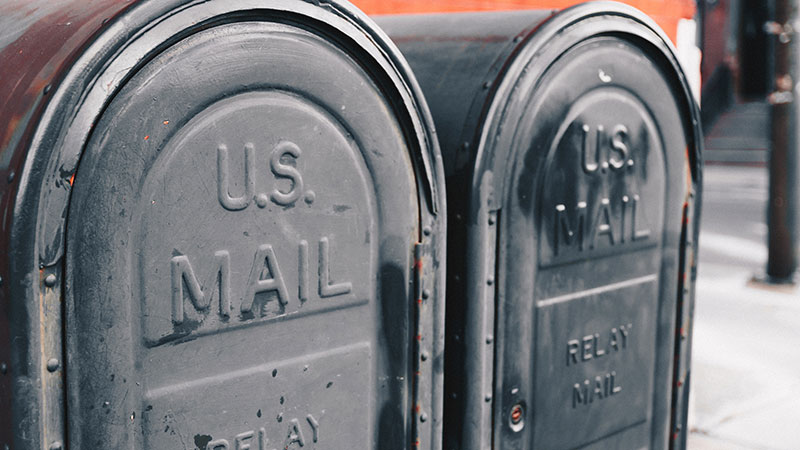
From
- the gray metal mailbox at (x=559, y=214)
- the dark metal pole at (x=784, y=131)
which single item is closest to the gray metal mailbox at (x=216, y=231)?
the gray metal mailbox at (x=559, y=214)

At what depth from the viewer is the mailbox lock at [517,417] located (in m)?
2.14

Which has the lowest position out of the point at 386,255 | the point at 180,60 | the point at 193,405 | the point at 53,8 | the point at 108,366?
the point at 193,405

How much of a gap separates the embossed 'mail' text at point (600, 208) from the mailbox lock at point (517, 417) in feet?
1.33

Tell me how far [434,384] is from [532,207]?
50 cm

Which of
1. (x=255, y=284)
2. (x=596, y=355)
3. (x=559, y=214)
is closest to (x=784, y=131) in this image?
(x=596, y=355)

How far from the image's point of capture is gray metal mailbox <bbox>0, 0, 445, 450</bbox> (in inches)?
51.0

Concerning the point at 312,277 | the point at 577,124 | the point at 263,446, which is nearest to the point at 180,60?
the point at 312,277

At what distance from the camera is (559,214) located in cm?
212

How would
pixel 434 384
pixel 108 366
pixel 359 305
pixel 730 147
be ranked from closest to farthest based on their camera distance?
pixel 108 366 < pixel 359 305 < pixel 434 384 < pixel 730 147

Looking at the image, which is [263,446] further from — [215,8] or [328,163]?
[215,8]

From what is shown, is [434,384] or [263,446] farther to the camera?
[434,384]

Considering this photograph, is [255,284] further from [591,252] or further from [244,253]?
[591,252]

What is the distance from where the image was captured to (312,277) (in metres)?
1.68

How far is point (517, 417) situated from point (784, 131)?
6.66 meters
